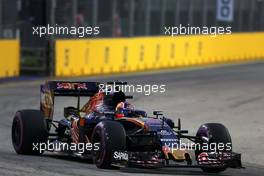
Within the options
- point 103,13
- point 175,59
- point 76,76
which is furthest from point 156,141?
point 175,59

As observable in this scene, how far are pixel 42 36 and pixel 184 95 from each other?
736 cm

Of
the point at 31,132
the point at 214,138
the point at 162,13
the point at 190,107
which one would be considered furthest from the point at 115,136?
the point at 162,13

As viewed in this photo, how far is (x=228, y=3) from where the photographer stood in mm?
40938

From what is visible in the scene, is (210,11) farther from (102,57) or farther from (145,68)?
(102,57)

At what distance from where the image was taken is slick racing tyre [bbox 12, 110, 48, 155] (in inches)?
508

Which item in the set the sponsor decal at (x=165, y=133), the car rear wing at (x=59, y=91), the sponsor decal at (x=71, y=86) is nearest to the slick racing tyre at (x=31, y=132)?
the car rear wing at (x=59, y=91)

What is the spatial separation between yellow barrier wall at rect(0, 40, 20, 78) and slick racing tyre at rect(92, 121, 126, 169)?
649 inches

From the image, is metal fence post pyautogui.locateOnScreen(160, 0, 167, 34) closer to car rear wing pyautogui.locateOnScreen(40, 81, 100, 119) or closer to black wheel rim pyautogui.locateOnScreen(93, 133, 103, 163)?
car rear wing pyautogui.locateOnScreen(40, 81, 100, 119)

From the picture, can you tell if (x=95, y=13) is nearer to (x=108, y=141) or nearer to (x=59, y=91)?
(x=59, y=91)

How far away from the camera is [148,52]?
34.9m

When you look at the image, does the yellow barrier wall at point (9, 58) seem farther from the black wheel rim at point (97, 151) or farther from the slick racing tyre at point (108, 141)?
the slick racing tyre at point (108, 141)

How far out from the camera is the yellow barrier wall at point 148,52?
99.8 feet

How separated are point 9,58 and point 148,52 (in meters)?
8.37

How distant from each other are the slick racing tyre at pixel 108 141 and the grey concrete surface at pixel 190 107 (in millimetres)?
139
